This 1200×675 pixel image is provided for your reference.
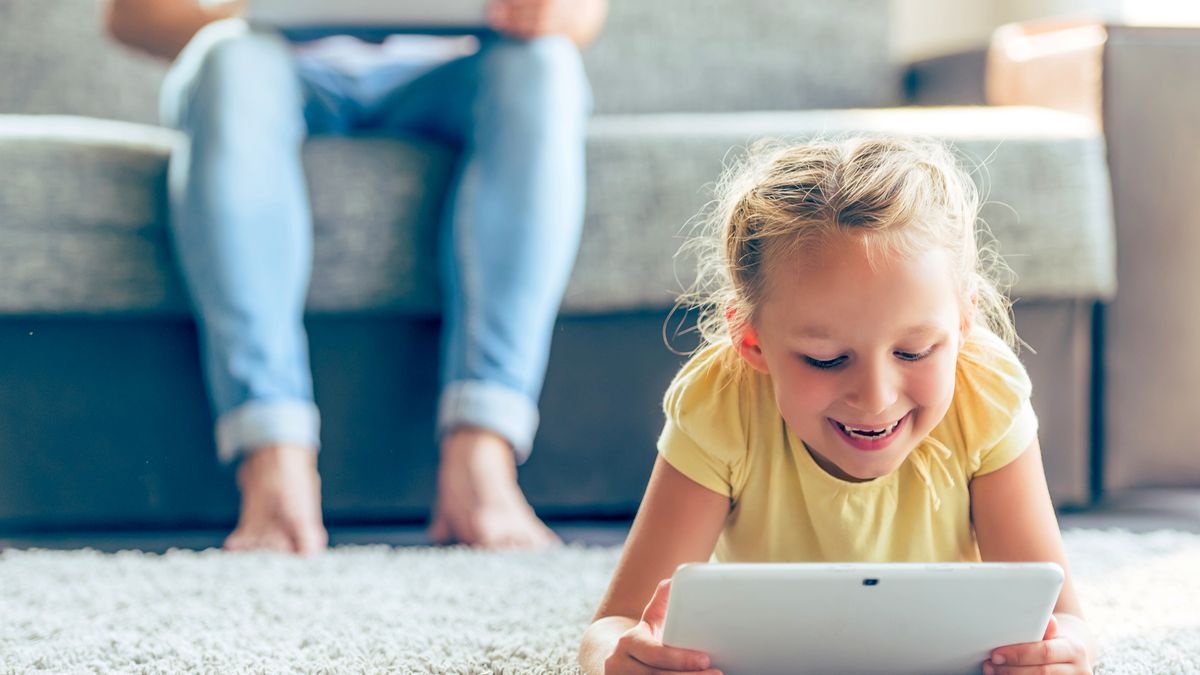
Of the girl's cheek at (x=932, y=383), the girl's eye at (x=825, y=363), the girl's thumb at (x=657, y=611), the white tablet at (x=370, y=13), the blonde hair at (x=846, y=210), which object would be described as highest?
the white tablet at (x=370, y=13)

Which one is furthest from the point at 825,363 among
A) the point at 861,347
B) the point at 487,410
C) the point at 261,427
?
the point at 261,427

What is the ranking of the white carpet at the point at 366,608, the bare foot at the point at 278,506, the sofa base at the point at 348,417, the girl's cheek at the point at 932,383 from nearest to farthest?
the girl's cheek at the point at 932,383
the white carpet at the point at 366,608
the bare foot at the point at 278,506
the sofa base at the point at 348,417

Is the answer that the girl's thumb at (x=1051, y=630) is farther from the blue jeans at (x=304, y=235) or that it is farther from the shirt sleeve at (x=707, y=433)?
the blue jeans at (x=304, y=235)

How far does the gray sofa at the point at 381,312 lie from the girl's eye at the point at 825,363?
0.64m

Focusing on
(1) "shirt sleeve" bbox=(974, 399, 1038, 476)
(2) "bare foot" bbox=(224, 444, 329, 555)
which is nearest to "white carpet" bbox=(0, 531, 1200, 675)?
(2) "bare foot" bbox=(224, 444, 329, 555)

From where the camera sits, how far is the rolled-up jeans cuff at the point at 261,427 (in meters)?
1.23

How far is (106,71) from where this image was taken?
1.91 m

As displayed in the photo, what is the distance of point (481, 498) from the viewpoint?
124 cm

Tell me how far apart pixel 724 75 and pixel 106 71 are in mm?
969

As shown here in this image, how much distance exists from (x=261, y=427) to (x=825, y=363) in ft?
2.27

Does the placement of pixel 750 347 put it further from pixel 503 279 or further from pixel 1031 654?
pixel 503 279

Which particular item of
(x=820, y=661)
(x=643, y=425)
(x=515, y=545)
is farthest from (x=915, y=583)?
(x=643, y=425)

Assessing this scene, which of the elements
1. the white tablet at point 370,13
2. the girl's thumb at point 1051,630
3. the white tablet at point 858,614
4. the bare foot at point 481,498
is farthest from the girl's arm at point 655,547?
the white tablet at point 370,13

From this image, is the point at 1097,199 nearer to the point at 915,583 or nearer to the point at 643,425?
the point at 643,425
